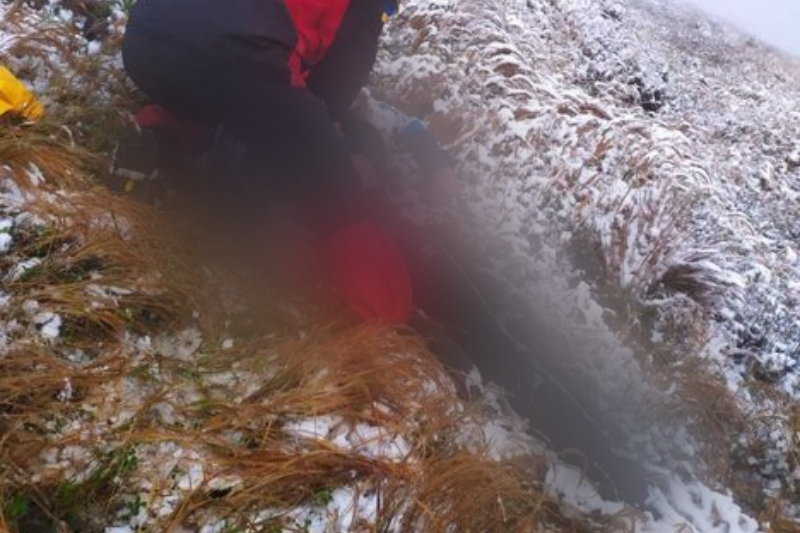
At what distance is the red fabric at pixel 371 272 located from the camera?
91.0 inches

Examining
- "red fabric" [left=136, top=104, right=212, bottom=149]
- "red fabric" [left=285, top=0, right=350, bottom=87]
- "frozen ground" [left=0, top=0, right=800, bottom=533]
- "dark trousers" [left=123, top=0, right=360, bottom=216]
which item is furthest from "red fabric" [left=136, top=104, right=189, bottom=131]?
"red fabric" [left=285, top=0, right=350, bottom=87]

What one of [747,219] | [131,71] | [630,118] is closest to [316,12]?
[131,71]

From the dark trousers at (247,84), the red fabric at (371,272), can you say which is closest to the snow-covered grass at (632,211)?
the red fabric at (371,272)

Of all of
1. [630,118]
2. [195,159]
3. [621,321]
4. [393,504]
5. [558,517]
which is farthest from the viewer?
[630,118]

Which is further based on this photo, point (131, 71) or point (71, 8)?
point (71, 8)

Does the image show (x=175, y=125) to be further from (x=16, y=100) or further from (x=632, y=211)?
(x=632, y=211)

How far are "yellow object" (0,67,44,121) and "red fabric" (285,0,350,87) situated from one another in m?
1.12

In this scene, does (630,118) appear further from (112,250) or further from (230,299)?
(112,250)

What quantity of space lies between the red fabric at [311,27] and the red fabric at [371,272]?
0.56 metres

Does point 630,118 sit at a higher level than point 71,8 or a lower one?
higher

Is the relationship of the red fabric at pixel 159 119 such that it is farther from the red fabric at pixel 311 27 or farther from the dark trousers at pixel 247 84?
the red fabric at pixel 311 27

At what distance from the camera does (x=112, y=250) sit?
7.56 feet

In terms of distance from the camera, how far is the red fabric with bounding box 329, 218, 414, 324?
2.31 metres

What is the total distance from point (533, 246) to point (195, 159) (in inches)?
63.0
